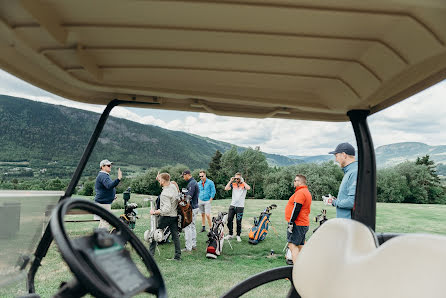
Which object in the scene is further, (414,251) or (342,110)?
(342,110)

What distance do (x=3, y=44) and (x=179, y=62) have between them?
22.5 inches

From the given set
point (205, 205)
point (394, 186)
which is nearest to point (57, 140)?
point (205, 205)

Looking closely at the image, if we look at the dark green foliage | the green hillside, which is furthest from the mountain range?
the dark green foliage

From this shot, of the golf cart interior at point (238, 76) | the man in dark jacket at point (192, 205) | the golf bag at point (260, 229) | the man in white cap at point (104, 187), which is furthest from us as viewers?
the golf bag at point (260, 229)

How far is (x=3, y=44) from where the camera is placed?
1.02m

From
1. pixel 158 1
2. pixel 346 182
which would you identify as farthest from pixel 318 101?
pixel 346 182

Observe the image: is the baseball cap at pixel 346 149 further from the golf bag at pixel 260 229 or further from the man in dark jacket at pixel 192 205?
the golf bag at pixel 260 229

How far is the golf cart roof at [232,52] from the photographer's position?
2.98ft

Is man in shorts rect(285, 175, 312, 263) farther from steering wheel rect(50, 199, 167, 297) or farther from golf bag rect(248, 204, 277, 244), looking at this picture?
steering wheel rect(50, 199, 167, 297)

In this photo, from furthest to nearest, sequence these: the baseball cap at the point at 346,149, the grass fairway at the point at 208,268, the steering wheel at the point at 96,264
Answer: the grass fairway at the point at 208,268, the baseball cap at the point at 346,149, the steering wheel at the point at 96,264

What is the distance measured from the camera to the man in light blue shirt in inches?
121

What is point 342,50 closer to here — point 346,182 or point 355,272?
point 355,272

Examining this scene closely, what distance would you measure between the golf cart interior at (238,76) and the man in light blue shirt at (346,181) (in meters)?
1.69

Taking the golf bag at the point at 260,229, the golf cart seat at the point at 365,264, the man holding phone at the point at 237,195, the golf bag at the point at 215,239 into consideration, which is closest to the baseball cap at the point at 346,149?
the golf cart seat at the point at 365,264
